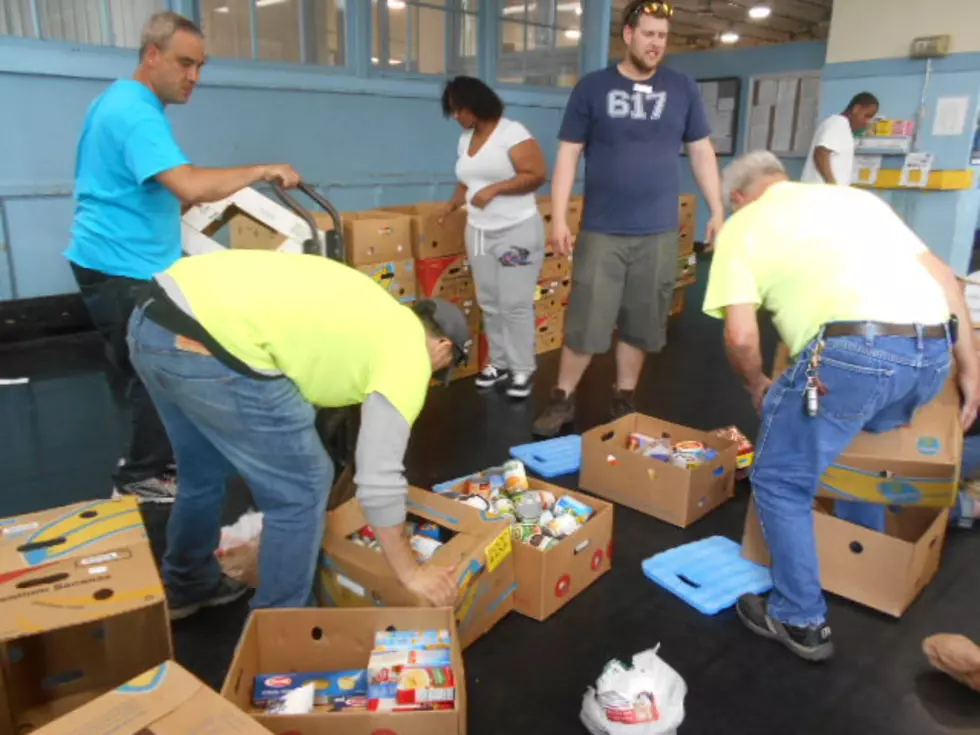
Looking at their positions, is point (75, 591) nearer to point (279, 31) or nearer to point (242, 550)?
point (242, 550)

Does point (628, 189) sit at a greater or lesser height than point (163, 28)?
lesser

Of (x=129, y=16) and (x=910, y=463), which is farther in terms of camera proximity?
(x=129, y=16)

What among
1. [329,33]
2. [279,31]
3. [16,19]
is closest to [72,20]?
[16,19]

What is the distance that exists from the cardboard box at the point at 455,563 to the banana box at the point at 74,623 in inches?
17.0

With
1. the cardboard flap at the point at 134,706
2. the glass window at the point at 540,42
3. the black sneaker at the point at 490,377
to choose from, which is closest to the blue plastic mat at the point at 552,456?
the black sneaker at the point at 490,377

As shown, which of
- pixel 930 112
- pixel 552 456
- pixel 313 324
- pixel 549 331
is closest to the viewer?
pixel 313 324

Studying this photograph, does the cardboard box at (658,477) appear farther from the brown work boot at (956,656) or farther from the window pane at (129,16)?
the window pane at (129,16)

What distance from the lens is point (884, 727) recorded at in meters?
1.70

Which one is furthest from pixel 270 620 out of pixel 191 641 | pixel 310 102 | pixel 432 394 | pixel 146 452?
pixel 310 102

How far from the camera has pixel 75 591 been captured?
1454 mm

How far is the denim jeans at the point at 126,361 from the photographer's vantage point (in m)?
2.39

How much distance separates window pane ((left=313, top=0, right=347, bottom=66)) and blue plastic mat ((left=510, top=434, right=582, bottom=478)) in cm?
307

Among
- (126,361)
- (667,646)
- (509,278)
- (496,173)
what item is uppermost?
(496,173)

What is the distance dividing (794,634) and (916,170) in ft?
18.7
